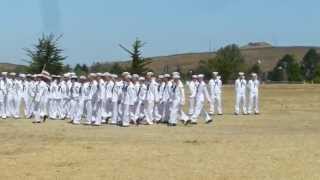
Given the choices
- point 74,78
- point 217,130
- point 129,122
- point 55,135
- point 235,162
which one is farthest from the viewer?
point 74,78

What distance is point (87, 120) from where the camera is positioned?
96.5 ft

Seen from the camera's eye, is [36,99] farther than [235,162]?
Yes

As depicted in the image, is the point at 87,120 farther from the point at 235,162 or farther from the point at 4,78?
the point at 235,162

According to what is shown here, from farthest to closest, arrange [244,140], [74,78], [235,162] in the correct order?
[74,78], [244,140], [235,162]

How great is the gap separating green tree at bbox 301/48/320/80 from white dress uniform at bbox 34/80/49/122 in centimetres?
6848

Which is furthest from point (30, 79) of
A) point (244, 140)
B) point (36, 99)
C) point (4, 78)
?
point (244, 140)

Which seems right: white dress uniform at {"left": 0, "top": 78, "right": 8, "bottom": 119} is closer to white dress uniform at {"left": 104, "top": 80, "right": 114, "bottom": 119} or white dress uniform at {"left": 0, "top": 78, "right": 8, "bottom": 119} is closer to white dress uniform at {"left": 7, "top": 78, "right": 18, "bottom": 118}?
white dress uniform at {"left": 7, "top": 78, "right": 18, "bottom": 118}

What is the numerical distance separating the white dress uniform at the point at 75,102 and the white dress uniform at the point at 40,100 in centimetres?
103

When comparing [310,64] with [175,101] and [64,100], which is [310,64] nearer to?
[64,100]

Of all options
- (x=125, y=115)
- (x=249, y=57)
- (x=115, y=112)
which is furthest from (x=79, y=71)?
(x=249, y=57)

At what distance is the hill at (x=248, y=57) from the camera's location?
446ft

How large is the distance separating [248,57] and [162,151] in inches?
4970

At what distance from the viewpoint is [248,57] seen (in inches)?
5669

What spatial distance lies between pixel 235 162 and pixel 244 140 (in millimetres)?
5102
